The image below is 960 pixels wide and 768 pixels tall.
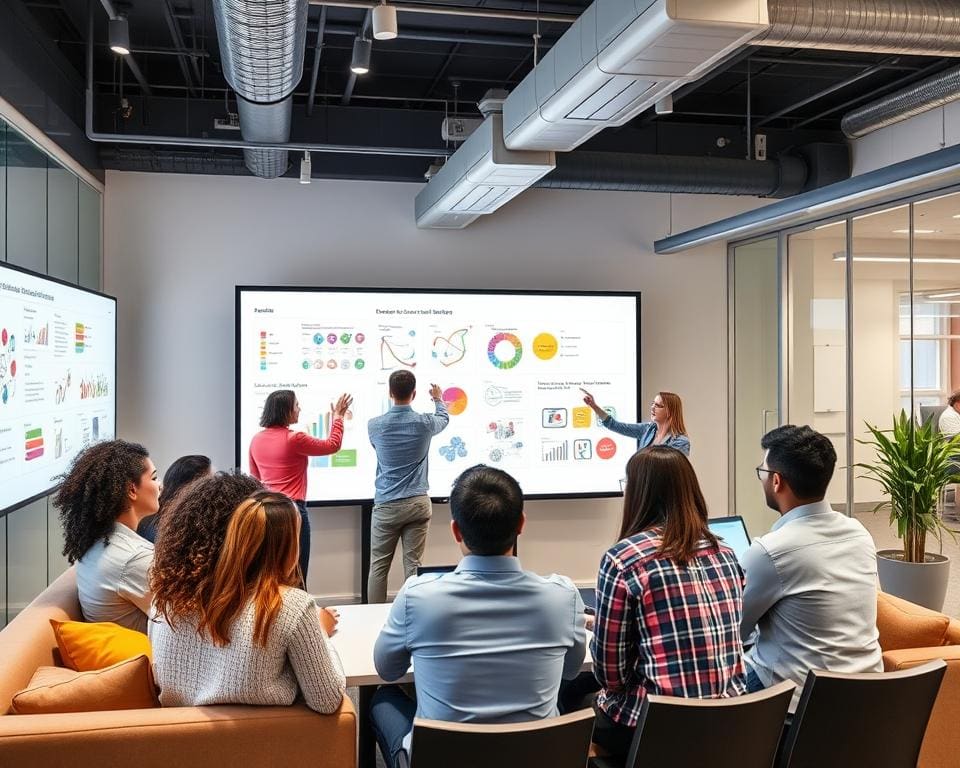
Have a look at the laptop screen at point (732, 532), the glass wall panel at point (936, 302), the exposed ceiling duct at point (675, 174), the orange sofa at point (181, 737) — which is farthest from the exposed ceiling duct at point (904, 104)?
the orange sofa at point (181, 737)

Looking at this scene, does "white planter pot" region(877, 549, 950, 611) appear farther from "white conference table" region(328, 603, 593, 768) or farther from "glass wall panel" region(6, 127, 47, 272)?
"glass wall panel" region(6, 127, 47, 272)

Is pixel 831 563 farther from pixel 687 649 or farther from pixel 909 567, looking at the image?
pixel 909 567

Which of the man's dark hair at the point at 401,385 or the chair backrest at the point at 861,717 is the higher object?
the man's dark hair at the point at 401,385

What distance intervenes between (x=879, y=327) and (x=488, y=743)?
4032 millimetres

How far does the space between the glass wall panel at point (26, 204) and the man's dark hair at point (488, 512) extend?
244 centimetres

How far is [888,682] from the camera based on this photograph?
79.6 inches

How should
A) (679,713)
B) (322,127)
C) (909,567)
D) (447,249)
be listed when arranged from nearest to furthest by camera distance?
(679,713), (909,567), (322,127), (447,249)

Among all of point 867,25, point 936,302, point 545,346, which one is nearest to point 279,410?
point 545,346

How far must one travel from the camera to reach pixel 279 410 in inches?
176

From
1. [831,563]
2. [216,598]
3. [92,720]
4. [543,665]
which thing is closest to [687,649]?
[543,665]

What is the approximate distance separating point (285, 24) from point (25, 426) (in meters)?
1.90

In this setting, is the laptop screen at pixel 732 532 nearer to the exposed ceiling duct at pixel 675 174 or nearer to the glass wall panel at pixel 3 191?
the exposed ceiling duct at pixel 675 174

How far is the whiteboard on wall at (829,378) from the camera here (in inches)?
204

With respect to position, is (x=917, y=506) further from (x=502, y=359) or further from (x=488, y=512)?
(x=488, y=512)
